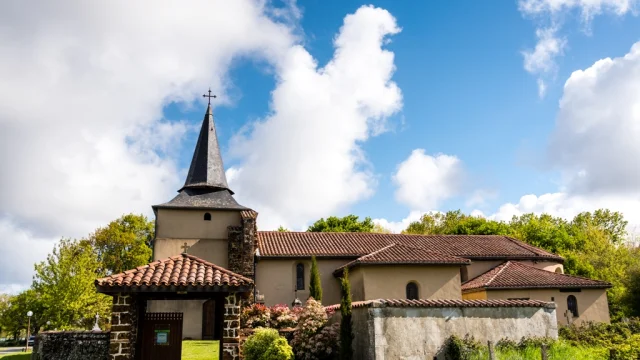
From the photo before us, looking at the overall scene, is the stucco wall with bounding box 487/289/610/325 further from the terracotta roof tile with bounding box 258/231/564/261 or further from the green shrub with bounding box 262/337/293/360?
the green shrub with bounding box 262/337/293/360

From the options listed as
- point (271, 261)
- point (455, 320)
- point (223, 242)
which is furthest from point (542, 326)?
point (223, 242)

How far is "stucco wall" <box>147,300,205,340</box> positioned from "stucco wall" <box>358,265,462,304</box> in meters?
9.66

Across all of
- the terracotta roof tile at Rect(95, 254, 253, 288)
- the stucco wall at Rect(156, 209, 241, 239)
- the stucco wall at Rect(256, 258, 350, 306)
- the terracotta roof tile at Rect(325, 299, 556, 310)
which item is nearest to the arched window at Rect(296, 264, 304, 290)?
the stucco wall at Rect(256, 258, 350, 306)

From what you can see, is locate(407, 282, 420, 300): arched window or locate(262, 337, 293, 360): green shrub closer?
locate(262, 337, 293, 360): green shrub

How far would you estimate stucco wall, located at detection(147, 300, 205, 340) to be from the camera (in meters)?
25.8

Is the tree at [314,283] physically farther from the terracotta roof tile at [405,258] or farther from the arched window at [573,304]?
the arched window at [573,304]

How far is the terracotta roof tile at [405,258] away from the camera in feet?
79.3

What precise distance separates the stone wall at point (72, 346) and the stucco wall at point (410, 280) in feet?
43.4

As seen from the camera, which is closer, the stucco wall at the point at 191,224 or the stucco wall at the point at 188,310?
the stucco wall at the point at 188,310

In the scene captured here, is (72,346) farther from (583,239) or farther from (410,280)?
(583,239)

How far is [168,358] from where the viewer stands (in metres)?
13.9

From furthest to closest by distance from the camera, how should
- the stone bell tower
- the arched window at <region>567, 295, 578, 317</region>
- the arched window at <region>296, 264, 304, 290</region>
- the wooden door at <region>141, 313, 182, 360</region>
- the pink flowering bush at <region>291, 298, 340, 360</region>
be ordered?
the arched window at <region>296, 264, 304, 290</region> → the stone bell tower → the arched window at <region>567, 295, 578, 317</region> → the pink flowering bush at <region>291, 298, 340, 360</region> → the wooden door at <region>141, 313, 182, 360</region>

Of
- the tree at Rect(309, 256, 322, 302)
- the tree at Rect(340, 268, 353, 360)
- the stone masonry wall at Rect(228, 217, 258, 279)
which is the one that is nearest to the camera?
the tree at Rect(340, 268, 353, 360)

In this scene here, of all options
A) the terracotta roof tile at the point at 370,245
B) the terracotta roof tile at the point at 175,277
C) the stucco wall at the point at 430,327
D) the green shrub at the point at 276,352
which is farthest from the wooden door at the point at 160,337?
the terracotta roof tile at the point at 370,245
